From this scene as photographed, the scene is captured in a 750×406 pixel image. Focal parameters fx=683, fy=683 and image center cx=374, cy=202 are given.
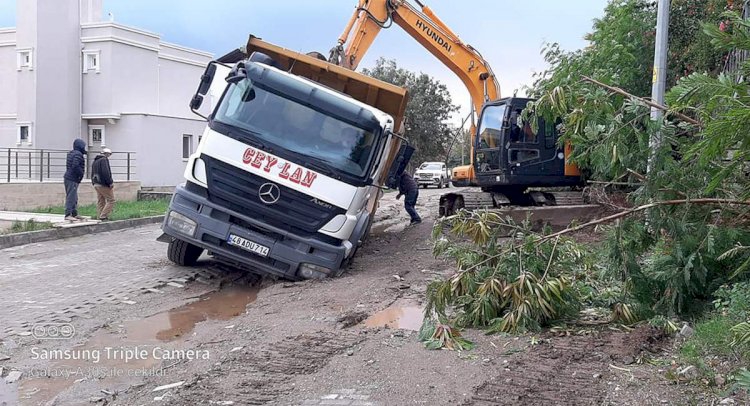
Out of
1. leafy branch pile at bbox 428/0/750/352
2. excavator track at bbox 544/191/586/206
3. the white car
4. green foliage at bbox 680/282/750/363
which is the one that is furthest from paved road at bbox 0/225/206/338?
the white car

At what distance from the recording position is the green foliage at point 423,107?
4353cm

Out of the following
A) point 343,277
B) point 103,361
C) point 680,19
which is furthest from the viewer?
point 680,19

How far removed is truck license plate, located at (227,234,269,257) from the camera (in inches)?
345

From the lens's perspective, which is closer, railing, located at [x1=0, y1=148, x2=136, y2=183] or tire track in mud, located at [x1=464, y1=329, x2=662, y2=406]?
tire track in mud, located at [x1=464, y1=329, x2=662, y2=406]

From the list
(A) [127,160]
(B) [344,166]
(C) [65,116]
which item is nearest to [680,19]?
(B) [344,166]

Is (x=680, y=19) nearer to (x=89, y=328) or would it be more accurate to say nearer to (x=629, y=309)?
(x=629, y=309)

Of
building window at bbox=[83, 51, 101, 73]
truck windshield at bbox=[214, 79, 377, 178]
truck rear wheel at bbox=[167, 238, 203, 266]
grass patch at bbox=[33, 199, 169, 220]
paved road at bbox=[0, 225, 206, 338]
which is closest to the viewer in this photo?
paved road at bbox=[0, 225, 206, 338]

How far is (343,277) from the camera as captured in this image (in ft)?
31.5

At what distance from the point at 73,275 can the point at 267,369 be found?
589 cm

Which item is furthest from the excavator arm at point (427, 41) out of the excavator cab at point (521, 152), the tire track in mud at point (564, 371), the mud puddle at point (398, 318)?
the tire track in mud at point (564, 371)

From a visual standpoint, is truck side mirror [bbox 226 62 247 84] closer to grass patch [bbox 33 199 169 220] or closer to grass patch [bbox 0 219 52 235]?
grass patch [bbox 0 219 52 235]

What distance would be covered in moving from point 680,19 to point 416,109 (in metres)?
28.2

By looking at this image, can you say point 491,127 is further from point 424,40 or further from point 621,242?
point 621,242

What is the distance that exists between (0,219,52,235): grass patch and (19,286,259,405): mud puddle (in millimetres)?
7401
